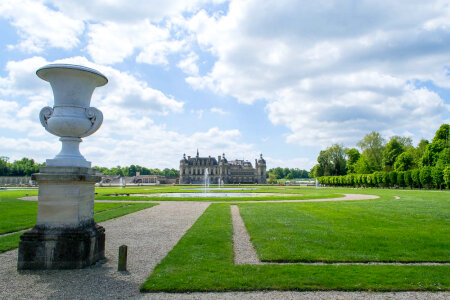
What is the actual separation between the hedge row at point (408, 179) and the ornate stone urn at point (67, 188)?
168ft

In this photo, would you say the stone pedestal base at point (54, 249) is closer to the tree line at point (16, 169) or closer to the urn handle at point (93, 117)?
the urn handle at point (93, 117)

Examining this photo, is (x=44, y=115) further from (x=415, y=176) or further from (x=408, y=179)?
(x=408, y=179)

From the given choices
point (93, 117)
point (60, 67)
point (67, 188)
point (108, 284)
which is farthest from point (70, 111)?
point (108, 284)

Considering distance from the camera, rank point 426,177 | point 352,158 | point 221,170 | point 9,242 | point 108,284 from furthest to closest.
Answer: point 221,170, point 352,158, point 426,177, point 9,242, point 108,284

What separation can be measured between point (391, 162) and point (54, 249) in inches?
3084

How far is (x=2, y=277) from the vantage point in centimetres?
609

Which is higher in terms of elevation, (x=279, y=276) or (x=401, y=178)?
(x=401, y=178)

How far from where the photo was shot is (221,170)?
134 m

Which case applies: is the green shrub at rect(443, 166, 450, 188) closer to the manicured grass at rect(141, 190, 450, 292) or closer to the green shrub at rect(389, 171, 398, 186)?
the green shrub at rect(389, 171, 398, 186)

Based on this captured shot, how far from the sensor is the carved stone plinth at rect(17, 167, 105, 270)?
6.61 m

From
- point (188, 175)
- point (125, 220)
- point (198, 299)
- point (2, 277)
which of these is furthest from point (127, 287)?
point (188, 175)

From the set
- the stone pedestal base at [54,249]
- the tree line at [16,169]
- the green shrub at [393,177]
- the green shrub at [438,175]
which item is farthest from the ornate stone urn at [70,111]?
the tree line at [16,169]

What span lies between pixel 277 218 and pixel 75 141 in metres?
9.59

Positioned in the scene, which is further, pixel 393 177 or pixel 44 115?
pixel 393 177
